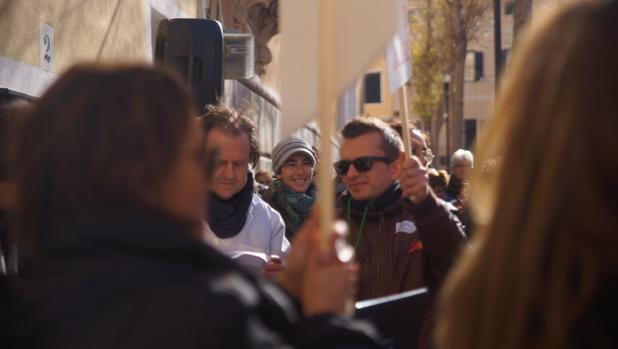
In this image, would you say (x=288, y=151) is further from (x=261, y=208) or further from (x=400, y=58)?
(x=400, y=58)

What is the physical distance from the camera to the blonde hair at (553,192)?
6.76 ft

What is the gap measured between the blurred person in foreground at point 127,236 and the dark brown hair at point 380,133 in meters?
2.36

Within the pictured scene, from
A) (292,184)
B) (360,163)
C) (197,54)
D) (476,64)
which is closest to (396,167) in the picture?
(360,163)

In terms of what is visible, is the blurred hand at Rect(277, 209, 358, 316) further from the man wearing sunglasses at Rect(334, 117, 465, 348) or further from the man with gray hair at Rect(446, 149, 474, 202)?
the man with gray hair at Rect(446, 149, 474, 202)

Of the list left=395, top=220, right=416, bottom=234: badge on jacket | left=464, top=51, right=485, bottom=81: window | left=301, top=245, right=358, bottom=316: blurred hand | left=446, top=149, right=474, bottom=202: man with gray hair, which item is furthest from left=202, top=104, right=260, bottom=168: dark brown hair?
left=464, top=51, right=485, bottom=81: window

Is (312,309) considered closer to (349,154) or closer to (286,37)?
(286,37)

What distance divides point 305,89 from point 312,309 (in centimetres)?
68

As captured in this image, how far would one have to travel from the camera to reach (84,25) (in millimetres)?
9281

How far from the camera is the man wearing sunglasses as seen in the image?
381 cm

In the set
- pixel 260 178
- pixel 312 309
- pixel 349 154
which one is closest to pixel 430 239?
pixel 349 154

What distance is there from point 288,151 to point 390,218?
123 inches

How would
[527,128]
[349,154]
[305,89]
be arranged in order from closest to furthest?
[527,128]
[305,89]
[349,154]

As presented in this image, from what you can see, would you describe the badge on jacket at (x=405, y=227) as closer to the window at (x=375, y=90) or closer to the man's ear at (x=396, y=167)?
the man's ear at (x=396, y=167)

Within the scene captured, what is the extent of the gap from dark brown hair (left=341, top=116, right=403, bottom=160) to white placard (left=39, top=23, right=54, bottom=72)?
4.01 m
